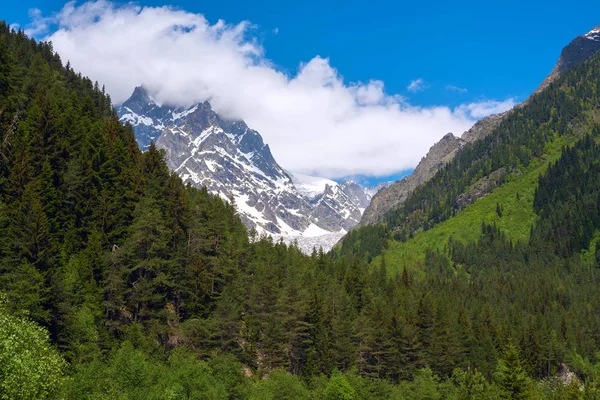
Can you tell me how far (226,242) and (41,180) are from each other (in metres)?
34.9

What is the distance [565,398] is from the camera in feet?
265

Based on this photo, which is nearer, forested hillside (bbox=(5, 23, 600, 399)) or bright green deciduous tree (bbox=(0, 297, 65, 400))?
bright green deciduous tree (bbox=(0, 297, 65, 400))

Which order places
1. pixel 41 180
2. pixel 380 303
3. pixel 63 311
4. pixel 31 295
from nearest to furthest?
pixel 31 295, pixel 63 311, pixel 41 180, pixel 380 303

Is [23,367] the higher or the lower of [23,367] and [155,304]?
the lower

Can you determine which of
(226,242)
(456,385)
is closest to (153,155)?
(226,242)

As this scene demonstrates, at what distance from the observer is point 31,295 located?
49.2m

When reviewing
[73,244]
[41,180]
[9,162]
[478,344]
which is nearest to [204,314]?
[73,244]

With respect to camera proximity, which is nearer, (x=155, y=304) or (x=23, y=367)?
(x=23, y=367)

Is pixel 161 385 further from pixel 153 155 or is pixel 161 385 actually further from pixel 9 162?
pixel 153 155

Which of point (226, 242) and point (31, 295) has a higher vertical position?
point (226, 242)

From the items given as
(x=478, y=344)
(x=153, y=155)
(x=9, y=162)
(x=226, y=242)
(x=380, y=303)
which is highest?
(x=153, y=155)

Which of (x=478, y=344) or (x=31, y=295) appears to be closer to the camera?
(x=31, y=295)

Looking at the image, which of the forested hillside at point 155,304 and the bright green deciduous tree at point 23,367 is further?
the forested hillside at point 155,304

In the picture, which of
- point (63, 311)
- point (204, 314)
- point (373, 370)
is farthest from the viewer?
point (373, 370)
